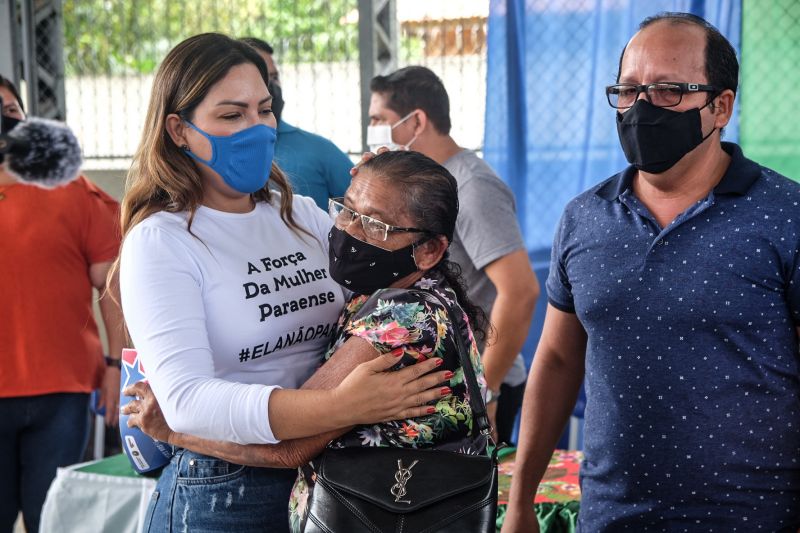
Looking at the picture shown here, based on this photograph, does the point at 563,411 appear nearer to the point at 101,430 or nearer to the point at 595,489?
the point at 595,489

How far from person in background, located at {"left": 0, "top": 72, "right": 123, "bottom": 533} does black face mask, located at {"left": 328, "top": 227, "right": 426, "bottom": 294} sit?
1.51 meters

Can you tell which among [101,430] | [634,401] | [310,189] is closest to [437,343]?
[634,401]

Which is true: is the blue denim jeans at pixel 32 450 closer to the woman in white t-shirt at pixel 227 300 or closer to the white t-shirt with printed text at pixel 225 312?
the woman in white t-shirt at pixel 227 300

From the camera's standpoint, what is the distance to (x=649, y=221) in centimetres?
172

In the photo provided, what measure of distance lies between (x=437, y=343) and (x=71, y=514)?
5.74 ft

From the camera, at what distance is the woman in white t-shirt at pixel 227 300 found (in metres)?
1.47

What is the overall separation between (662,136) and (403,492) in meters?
0.80

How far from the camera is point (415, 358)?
148 centimetres

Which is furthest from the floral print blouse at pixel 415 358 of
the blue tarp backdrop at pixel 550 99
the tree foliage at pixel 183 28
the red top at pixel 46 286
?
the tree foliage at pixel 183 28

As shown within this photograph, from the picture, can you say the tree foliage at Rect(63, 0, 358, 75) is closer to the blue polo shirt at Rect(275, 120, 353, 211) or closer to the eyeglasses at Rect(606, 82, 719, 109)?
the blue polo shirt at Rect(275, 120, 353, 211)

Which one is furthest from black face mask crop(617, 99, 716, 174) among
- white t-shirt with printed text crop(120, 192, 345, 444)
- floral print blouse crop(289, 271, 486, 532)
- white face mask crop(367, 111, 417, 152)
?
white face mask crop(367, 111, 417, 152)

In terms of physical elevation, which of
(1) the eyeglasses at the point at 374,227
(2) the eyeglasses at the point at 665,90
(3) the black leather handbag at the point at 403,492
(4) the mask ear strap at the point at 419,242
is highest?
(2) the eyeglasses at the point at 665,90

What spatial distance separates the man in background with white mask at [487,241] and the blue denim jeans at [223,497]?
1235mm

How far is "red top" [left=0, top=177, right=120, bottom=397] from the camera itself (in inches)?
119
